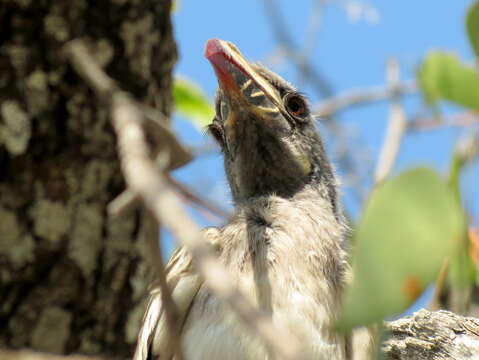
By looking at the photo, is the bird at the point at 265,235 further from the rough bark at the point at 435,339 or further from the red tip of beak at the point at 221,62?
the rough bark at the point at 435,339

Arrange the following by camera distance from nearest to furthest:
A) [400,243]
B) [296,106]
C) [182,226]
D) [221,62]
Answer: [182,226] → [400,243] → [221,62] → [296,106]

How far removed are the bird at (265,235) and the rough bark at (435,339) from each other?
23 cm

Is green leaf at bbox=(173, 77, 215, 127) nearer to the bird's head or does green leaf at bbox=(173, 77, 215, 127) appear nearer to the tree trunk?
the bird's head

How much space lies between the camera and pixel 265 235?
114 inches

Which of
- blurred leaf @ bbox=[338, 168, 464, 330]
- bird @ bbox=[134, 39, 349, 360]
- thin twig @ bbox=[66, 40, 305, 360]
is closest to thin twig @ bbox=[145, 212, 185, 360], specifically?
thin twig @ bbox=[66, 40, 305, 360]

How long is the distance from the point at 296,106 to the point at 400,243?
248 cm

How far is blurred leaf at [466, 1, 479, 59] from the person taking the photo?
56.1 inches

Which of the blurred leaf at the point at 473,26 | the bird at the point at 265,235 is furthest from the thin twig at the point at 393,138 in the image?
the blurred leaf at the point at 473,26

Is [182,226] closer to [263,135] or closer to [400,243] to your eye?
[400,243]

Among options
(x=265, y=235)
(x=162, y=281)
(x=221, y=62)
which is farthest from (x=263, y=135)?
(x=162, y=281)

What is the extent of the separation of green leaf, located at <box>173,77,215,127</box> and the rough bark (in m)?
1.45

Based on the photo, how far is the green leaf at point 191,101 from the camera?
12.4 ft

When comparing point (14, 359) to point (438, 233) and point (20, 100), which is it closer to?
point (438, 233)

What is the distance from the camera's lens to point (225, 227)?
301 cm
